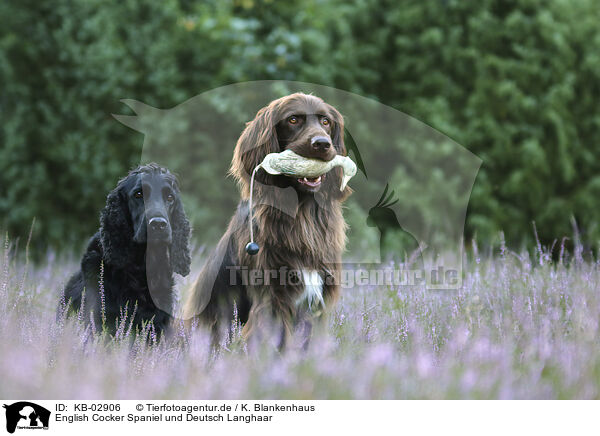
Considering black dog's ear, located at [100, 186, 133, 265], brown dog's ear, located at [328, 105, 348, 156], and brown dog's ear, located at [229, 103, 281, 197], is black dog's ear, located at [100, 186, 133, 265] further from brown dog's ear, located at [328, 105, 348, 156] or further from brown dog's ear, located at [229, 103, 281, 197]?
brown dog's ear, located at [328, 105, 348, 156]

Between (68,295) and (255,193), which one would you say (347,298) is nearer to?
(255,193)

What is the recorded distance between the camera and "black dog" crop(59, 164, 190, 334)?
3.45 m

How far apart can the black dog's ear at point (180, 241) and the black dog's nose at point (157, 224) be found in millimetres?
323

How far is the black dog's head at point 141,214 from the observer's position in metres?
3.46

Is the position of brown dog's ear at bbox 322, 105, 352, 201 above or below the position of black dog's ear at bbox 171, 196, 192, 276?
above

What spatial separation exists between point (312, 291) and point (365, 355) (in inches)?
23.8

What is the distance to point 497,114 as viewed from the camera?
319 inches

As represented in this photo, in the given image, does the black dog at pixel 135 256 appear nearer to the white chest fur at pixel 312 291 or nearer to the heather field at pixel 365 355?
the heather field at pixel 365 355

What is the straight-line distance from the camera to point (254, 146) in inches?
148
